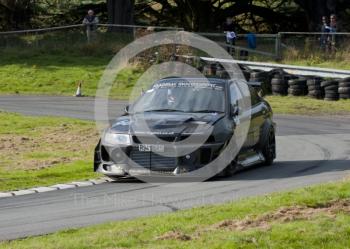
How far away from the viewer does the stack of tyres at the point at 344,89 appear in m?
28.6

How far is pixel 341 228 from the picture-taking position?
8789mm

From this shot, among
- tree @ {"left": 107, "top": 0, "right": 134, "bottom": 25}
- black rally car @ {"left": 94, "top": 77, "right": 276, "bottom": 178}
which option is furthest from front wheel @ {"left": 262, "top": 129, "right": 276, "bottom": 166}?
tree @ {"left": 107, "top": 0, "right": 134, "bottom": 25}

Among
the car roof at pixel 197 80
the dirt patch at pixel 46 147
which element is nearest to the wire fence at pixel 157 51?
the dirt patch at pixel 46 147

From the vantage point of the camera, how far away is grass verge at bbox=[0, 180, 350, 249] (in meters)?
8.34

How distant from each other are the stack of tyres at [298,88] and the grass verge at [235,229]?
19.6 m

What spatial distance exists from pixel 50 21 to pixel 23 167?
37.8 m

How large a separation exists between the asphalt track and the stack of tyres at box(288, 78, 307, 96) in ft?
36.0

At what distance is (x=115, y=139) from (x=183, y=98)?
171 cm

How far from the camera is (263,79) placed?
30.7m

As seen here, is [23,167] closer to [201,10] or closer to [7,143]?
[7,143]

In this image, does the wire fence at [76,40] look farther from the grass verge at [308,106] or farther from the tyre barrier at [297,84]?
the grass verge at [308,106]

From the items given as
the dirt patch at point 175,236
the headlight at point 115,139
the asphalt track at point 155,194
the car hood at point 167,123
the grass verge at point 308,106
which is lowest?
the grass verge at point 308,106

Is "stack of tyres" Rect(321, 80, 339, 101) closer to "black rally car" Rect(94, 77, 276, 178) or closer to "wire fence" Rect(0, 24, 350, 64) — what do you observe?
"wire fence" Rect(0, 24, 350, 64)

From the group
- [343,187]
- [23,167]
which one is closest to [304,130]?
[23,167]
